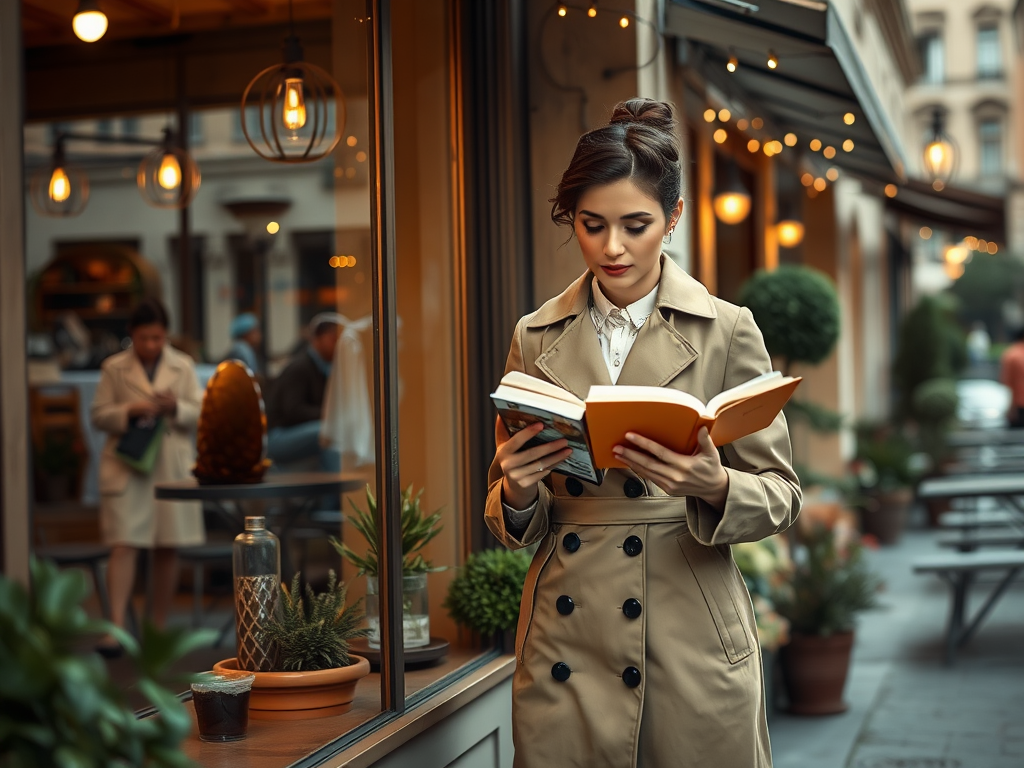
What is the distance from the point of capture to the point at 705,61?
5.77 m

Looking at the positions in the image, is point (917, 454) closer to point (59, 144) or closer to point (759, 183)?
point (759, 183)

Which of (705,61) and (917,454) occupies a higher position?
(705,61)

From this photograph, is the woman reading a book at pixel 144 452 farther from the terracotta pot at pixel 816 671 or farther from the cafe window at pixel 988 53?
the cafe window at pixel 988 53

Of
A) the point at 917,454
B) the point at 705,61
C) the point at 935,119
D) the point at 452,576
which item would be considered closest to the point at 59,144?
the point at 705,61

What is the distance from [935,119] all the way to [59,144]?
7330 millimetres

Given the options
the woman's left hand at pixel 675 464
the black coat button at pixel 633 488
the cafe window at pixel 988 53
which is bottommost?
the black coat button at pixel 633 488

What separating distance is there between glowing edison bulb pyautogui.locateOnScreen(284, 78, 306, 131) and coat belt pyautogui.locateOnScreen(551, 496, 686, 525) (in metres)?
2.45

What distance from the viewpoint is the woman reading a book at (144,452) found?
20.3 ft

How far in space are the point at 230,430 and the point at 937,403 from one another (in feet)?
39.4

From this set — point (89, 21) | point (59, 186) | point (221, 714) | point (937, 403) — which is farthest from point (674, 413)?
point (937, 403)

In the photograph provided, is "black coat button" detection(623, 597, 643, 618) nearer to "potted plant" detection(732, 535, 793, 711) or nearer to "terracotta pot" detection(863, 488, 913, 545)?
"potted plant" detection(732, 535, 793, 711)

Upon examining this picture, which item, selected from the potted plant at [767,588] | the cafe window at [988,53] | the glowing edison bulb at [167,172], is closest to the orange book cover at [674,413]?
the potted plant at [767,588]

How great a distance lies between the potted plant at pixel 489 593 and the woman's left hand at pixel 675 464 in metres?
1.56


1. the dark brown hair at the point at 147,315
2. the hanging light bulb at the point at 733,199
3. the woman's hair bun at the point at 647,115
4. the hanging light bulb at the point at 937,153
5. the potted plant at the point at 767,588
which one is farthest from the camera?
the hanging light bulb at the point at 937,153
